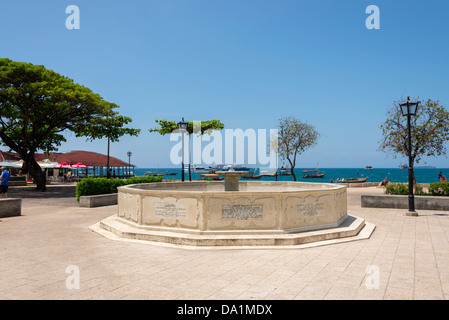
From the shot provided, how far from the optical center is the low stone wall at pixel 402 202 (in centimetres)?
1440

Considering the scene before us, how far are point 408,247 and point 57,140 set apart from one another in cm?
4141

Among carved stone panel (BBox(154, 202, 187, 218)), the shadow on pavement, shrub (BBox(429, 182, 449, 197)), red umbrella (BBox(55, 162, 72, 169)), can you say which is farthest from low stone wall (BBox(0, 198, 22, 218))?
red umbrella (BBox(55, 162, 72, 169))

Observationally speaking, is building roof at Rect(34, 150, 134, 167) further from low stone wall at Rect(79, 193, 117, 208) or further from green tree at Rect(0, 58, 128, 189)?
low stone wall at Rect(79, 193, 117, 208)

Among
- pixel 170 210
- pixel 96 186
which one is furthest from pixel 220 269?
pixel 96 186

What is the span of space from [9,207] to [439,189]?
19.9m

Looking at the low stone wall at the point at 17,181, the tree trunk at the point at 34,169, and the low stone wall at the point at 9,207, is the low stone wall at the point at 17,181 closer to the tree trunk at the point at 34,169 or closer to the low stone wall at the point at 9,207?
the tree trunk at the point at 34,169

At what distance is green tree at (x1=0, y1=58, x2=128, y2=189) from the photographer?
80.2 ft

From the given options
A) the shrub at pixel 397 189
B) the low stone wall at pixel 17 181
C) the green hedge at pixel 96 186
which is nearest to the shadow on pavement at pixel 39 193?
the green hedge at pixel 96 186

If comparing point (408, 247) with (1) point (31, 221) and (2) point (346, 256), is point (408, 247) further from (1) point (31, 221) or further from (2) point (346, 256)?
(1) point (31, 221)

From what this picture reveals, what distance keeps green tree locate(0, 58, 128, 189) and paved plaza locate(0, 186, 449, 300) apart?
63.3ft

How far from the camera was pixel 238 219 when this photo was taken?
8234 mm

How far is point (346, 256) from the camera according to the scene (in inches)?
273

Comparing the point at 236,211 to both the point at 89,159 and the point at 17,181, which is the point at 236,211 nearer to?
the point at 17,181

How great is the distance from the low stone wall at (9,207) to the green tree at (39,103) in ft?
46.2
